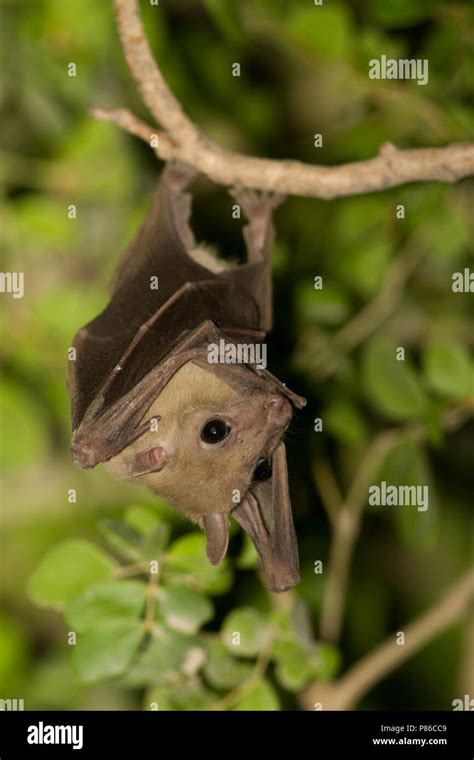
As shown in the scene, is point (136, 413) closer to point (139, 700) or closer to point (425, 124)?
point (425, 124)

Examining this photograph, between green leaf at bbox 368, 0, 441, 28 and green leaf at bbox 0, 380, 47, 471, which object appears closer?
green leaf at bbox 368, 0, 441, 28

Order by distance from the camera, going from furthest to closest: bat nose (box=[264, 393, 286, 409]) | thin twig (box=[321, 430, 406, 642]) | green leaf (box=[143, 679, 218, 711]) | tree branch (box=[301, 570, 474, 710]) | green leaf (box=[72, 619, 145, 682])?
thin twig (box=[321, 430, 406, 642]), tree branch (box=[301, 570, 474, 710]), green leaf (box=[143, 679, 218, 711]), bat nose (box=[264, 393, 286, 409]), green leaf (box=[72, 619, 145, 682])

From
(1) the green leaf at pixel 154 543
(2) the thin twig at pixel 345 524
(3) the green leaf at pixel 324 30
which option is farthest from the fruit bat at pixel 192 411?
(3) the green leaf at pixel 324 30

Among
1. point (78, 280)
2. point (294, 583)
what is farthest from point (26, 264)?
point (294, 583)

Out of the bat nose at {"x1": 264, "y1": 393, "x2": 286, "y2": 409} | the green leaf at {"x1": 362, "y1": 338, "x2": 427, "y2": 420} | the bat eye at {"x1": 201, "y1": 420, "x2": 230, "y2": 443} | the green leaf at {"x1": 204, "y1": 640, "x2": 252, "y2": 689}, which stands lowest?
the green leaf at {"x1": 204, "y1": 640, "x2": 252, "y2": 689}

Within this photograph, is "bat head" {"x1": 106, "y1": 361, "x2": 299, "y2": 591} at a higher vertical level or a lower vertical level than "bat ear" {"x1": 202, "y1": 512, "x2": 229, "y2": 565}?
higher

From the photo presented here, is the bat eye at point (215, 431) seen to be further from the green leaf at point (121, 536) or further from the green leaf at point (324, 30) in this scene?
the green leaf at point (324, 30)

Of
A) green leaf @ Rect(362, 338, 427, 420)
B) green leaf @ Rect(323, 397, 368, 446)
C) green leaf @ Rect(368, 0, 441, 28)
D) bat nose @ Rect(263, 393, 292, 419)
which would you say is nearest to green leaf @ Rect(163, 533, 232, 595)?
bat nose @ Rect(263, 393, 292, 419)

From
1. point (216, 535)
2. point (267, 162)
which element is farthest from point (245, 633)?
point (267, 162)

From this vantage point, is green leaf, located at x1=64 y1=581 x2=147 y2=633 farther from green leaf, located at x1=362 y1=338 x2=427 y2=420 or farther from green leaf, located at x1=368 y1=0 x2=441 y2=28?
green leaf, located at x1=368 y1=0 x2=441 y2=28
